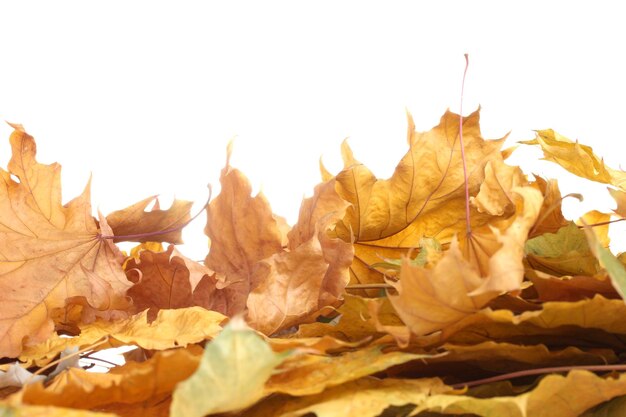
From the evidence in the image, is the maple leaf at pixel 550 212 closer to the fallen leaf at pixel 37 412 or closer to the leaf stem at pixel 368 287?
the leaf stem at pixel 368 287

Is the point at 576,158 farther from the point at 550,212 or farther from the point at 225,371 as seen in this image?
the point at 225,371

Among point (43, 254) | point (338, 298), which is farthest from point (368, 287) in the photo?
point (43, 254)

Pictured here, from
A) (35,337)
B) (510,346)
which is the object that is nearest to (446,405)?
(510,346)

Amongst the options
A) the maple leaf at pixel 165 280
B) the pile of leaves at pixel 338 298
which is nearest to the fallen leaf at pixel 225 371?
the pile of leaves at pixel 338 298

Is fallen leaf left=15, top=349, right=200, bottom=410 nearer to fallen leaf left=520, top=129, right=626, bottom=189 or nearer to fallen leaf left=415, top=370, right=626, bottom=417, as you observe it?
fallen leaf left=415, top=370, right=626, bottom=417

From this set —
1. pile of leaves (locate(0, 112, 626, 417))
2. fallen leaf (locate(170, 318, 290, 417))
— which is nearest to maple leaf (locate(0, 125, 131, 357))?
pile of leaves (locate(0, 112, 626, 417))

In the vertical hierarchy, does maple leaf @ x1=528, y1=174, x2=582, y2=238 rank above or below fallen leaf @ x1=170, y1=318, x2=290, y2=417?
above

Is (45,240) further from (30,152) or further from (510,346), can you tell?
(510,346)
